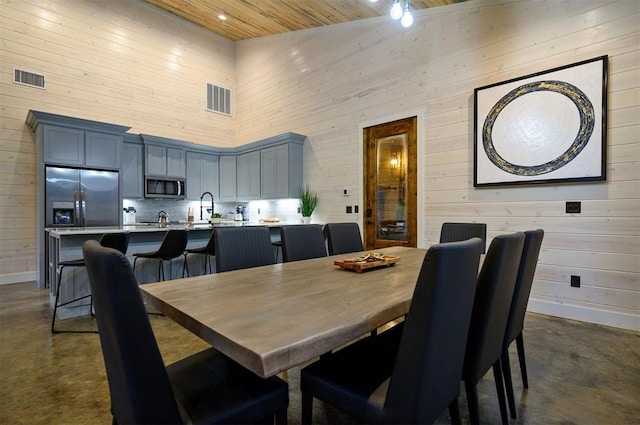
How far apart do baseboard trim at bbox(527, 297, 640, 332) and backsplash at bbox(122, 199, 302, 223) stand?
3.72 metres

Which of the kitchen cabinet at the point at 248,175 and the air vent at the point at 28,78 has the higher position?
the air vent at the point at 28,78

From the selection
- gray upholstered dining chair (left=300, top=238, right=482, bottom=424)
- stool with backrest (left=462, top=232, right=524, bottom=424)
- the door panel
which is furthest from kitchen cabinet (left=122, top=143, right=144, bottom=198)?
stool with backrest (left=462, top=232, right=524, bottom=424)

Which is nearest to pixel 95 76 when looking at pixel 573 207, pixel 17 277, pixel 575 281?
pixel 17 277

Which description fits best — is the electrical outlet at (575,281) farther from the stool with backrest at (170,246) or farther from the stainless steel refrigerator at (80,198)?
the stainless steel refrigerator at (80,198)

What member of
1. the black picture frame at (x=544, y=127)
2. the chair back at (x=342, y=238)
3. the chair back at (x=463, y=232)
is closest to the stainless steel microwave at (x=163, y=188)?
the chair back at (x=342, y=238)

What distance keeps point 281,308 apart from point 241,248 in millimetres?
1061

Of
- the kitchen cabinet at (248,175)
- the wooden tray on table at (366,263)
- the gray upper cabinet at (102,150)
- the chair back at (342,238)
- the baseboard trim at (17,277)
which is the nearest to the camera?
the wooden tray on table at (366,263)

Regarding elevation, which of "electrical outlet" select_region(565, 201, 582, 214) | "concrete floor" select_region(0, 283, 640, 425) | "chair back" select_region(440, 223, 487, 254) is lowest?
"concrete floor" select_region(0, 283, 640, 425)

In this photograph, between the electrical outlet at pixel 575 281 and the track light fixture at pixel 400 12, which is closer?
the track light fixture at pixel 400 12

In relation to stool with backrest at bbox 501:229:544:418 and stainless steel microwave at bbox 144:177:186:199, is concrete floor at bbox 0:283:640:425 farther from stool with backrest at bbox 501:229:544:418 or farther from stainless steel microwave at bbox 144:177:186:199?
stainless steel microwave at bbox 144:177:186:199

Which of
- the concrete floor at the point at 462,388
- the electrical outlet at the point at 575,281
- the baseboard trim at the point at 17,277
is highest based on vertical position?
the electrical outlet at the point at 575,281

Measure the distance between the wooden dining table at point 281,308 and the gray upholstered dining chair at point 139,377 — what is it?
0.18 metres

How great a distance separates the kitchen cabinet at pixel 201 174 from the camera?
21.3 feet

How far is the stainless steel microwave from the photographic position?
19.3 feet
